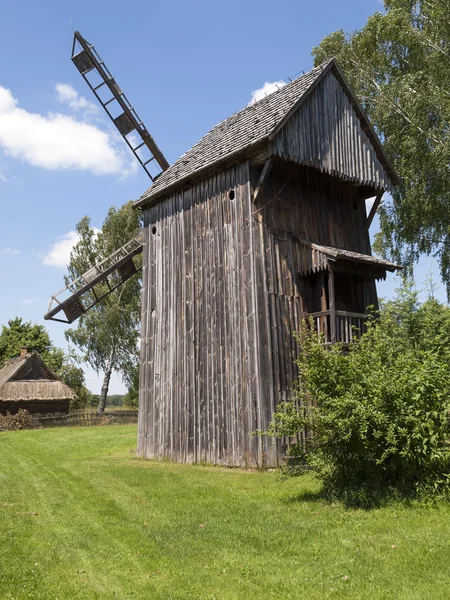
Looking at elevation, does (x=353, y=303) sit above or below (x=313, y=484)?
above

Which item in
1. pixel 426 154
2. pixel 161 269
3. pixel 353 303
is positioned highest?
pixel 426 154

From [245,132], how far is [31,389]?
28.2m

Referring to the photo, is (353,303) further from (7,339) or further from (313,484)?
(7,339)

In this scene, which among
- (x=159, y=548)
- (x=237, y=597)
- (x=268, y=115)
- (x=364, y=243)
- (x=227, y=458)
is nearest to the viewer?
(x=237, y=597)

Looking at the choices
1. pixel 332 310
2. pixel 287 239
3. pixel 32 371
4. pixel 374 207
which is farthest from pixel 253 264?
pixel 32 371

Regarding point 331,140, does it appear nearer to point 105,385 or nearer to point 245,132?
point 245,132

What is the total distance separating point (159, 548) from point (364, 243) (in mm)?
11698

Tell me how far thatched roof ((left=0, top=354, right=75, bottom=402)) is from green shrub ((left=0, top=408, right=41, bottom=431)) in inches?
55.0

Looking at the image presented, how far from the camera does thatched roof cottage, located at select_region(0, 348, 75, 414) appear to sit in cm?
3675

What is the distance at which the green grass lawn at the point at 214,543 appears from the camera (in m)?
5.79

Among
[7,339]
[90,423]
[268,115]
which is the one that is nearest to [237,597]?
[268,115]

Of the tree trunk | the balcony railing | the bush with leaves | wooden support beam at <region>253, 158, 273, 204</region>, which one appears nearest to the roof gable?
the tree trunk

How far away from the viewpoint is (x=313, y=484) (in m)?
10.3

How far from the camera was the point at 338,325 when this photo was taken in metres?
13.4
